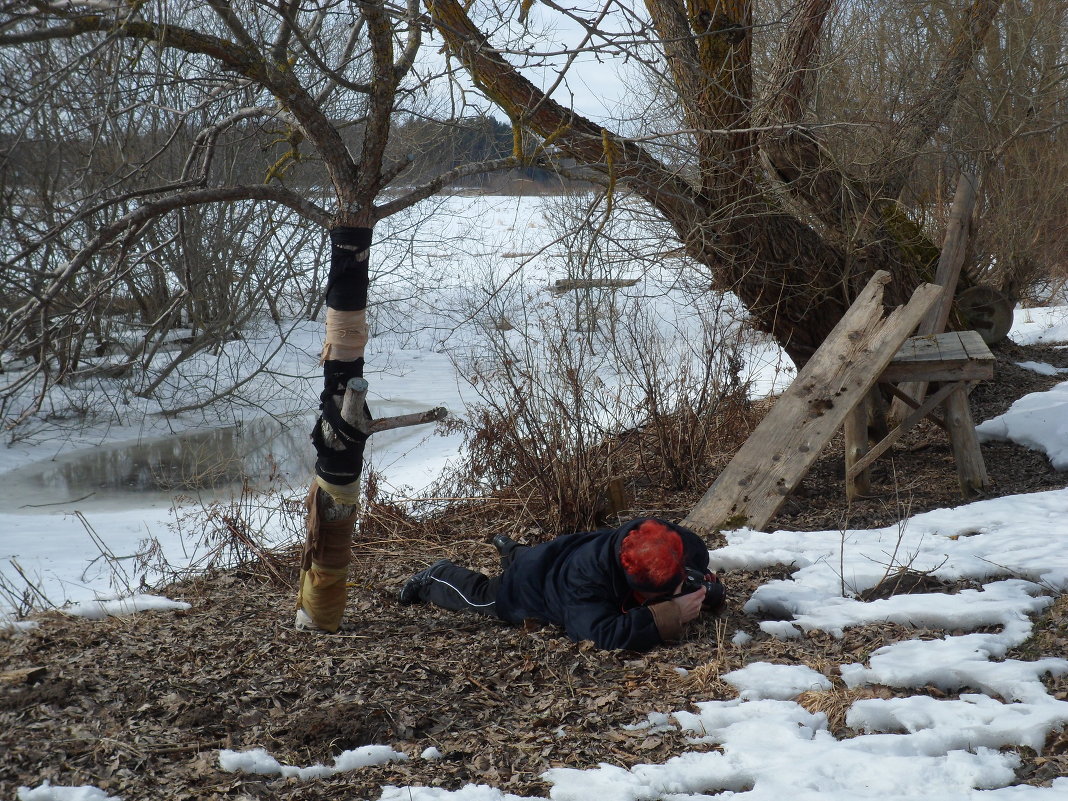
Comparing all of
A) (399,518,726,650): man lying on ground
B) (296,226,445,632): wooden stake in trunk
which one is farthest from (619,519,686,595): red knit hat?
(296,226,445,632): wooden stake in trunk

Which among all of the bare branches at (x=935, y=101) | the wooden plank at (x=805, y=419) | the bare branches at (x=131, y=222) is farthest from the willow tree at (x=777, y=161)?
the bare branches at (x=131, y=222)

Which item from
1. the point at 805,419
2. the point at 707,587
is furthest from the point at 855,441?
the point at 707,587

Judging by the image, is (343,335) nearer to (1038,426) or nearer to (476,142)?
(476,142)

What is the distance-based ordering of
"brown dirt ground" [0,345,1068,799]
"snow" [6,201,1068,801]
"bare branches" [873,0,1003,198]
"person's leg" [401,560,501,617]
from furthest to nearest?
"bare branches" [873,0,1003,198], "person's leg" [401,560,501,617], "brown dirt ground" [0,345,1068,799], "snow" [6,201,1068,801]

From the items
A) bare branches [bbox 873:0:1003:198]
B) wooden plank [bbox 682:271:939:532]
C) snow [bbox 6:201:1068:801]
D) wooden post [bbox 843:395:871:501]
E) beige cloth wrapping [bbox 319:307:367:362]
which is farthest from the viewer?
bare branches [bbox 873:0:1003:198]

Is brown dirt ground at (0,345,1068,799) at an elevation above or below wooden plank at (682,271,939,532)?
below

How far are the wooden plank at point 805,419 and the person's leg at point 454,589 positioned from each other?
5.13ft

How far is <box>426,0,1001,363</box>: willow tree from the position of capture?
21.3 feet

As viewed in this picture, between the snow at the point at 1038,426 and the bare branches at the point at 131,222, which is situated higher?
the bare branches at the point at 131,222

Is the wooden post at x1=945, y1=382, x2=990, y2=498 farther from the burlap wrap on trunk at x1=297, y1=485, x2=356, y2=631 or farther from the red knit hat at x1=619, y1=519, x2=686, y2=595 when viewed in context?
the burlap wrap on trunk at x1=297, y1=485, x2=356, y2=631

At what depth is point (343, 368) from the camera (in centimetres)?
377

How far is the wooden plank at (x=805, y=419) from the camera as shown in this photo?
5270 mm

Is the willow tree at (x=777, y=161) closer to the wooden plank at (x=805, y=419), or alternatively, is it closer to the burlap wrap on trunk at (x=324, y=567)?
the wooden plank at (x=805, y=419)

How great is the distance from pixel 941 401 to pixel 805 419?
101cm
